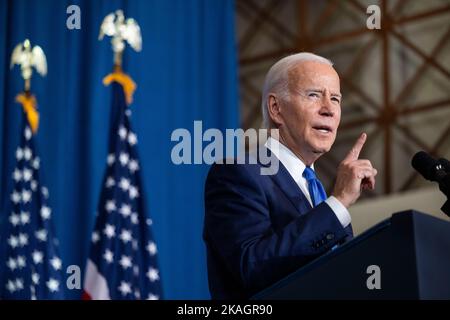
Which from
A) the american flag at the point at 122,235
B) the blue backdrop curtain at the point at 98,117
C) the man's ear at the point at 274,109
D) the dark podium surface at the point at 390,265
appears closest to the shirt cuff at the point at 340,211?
the dark podium surface at the point at 390,265

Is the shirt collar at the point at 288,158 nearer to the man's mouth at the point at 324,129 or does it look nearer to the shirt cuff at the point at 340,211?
the man's mouth at the point at 324,129

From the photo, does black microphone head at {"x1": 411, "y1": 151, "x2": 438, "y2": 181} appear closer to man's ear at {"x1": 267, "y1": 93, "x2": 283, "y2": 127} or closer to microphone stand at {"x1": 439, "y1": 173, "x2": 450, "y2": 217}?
microphone stand at {"x1": 439, "y1": 173, "x2": 450, "y2": 217}

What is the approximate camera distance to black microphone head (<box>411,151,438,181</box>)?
1.80 m

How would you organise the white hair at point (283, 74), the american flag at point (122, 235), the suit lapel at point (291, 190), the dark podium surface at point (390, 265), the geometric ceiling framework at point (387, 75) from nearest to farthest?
the dark podium surface at point (390, 265)
the suit lapel at point (291, 190)
the white hair at point (283, 74)
the american flag at point (122, 235)
the geometric ceiling framework at point (387, 75)

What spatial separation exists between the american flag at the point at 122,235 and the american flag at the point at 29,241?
0.25 meters

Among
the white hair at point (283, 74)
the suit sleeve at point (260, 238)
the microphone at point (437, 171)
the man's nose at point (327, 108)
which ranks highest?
the white hair at point (283, 74)

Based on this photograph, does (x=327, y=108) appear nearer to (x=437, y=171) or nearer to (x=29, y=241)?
(x=437, y=171)

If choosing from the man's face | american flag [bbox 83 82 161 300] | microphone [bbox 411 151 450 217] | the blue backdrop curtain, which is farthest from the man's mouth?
the blue backdrop curtain

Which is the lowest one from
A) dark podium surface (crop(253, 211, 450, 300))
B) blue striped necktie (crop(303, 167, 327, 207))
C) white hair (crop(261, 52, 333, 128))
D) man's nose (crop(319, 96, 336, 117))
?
dark podium surface (crop(253, 211, 450, 300))

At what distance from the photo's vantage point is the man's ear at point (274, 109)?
2273 millimetres

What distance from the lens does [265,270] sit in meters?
1.81

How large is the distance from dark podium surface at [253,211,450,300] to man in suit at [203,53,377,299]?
10.6 inches

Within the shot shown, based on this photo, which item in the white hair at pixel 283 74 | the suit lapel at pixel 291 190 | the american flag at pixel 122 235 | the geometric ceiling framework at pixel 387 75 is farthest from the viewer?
the geometric ceiling framework at pixel 387 75
